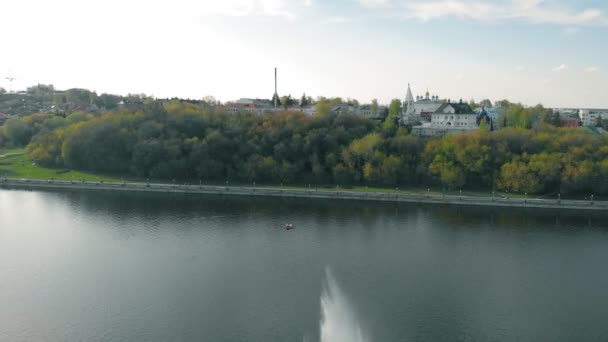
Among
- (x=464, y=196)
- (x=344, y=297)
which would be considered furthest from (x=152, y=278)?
(x=464, y=196)

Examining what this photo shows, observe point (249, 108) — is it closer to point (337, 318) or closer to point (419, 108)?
point (419, 108)

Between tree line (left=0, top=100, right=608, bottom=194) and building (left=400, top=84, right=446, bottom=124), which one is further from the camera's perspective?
building (left=400, top=84, right=446, bottom=124)

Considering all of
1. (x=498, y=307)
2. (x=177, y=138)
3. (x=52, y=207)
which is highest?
(x=177, y=138)

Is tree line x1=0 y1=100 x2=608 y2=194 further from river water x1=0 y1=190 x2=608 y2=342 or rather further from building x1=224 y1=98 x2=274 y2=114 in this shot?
building x1=224 y1=98 x2=274 y2=114

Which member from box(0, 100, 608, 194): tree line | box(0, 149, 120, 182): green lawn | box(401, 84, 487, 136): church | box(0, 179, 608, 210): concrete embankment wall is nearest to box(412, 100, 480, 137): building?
Result: box(401, 84, 487, 136): church

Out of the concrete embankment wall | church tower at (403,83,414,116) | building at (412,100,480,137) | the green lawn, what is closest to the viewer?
the concrete embankment wall

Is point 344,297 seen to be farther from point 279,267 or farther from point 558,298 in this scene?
point 558,298

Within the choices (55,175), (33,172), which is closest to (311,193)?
(55,175)
